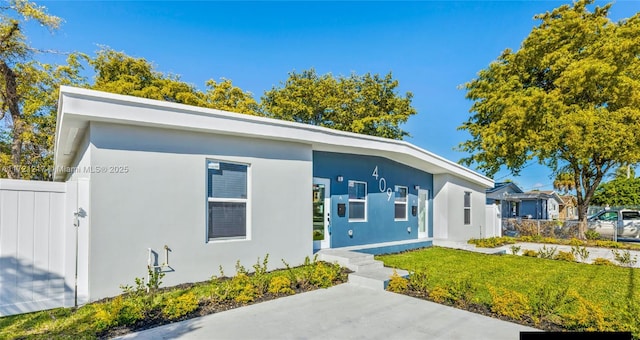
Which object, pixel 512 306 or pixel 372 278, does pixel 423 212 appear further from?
pixel 512 306

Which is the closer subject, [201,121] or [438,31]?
[201,121]

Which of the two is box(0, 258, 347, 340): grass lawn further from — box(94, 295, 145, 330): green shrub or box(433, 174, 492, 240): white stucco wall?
box(433, 174, 492, 240): white stucco wall

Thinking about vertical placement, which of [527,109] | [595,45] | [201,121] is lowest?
[201,121]

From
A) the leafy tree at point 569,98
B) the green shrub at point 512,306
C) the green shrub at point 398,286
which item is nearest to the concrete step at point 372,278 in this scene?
the green shrub at point 398,286

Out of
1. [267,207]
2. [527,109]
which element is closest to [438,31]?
[527,109]

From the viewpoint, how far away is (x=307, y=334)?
158 inches

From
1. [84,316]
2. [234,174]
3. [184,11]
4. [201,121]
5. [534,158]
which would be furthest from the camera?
[534,158]

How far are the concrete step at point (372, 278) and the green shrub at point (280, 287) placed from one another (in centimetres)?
138

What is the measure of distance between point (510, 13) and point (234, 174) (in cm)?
1478

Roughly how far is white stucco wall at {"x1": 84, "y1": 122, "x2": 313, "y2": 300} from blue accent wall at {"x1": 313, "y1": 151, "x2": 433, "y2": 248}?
193 cm

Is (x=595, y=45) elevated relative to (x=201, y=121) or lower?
elevated

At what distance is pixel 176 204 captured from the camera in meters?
5.84

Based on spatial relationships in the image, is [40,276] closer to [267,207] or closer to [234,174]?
[234,174]

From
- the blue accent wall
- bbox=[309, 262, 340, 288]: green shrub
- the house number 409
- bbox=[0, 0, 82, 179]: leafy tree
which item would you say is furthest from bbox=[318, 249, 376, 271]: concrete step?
bbox=[0, 0, 82, 179]: leafy tree
